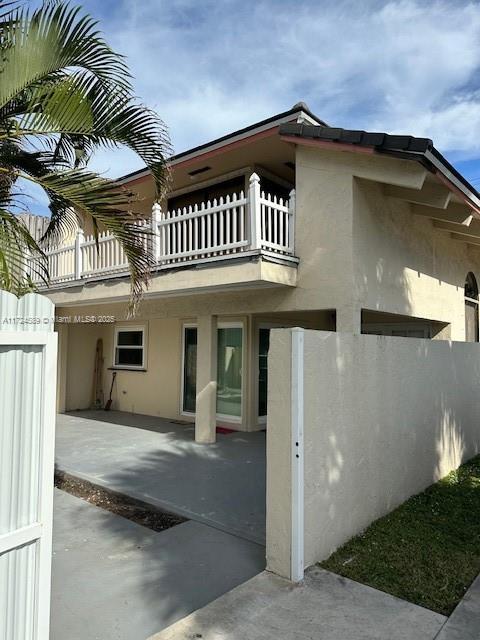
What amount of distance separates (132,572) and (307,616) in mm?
1667

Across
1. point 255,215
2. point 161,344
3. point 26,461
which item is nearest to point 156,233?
point 255,215

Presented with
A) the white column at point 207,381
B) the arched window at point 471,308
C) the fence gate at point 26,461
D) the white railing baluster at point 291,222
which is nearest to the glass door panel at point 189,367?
the white column at point 207,381

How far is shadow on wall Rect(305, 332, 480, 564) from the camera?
434 cm

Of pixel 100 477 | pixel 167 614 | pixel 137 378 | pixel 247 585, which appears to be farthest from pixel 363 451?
pixel 137 378

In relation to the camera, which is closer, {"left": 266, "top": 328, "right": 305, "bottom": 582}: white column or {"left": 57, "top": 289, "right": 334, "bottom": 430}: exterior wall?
{"left": 266, "top": 328, "right": 305, "bottom": 582}: white column

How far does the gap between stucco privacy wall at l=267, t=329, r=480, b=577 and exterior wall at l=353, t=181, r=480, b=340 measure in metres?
1.61

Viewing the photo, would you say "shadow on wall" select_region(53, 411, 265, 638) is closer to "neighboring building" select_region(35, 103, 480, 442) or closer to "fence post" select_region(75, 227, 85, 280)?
"neighboring building" select_region(35, 103, 480, 442)

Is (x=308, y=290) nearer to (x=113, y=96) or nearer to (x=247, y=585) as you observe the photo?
(x=113, y=96)

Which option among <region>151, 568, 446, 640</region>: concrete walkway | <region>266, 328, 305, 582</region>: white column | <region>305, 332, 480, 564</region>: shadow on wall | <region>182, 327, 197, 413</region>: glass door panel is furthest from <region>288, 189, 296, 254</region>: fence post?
<region>151, 568, 446, 640</region>: concrete walkway

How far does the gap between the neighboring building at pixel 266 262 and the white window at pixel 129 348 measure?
0.16 ft

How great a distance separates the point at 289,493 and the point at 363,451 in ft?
4.43

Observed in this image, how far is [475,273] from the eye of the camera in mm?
13672

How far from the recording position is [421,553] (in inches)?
182

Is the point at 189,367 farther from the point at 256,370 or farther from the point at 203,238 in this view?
the point at 203,238
